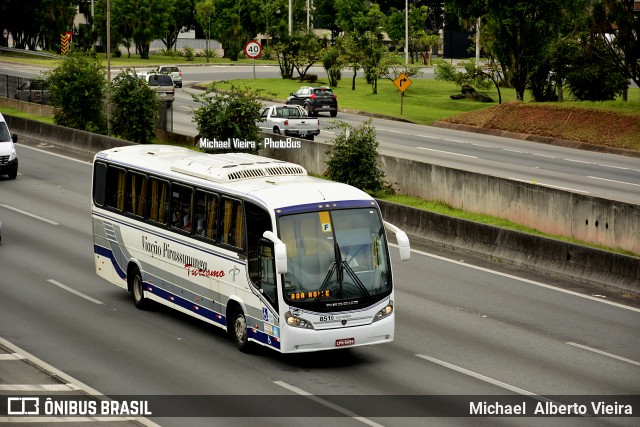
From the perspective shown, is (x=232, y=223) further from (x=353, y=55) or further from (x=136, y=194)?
(x=353, y=55)

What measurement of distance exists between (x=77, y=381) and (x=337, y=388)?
151 inches

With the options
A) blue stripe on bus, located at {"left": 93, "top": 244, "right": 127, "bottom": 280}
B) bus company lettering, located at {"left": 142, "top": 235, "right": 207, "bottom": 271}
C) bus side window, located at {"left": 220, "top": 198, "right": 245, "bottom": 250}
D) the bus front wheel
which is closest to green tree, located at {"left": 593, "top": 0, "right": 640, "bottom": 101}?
blue stripe on bus, located at {"left": 93, "top": 244, "right": 127, "bottom": 280}

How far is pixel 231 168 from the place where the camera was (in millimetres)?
19172

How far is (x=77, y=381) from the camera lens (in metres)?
16.3

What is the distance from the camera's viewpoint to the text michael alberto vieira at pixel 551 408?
580 inches

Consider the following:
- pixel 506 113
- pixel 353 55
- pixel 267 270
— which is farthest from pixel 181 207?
pixel 353 55

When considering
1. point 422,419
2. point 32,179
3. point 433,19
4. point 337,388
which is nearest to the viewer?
point 422,419

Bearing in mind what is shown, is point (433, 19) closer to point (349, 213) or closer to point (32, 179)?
point (32, 179)

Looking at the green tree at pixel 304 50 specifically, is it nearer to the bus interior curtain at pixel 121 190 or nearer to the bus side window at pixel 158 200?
the bus interior curtain at pixel 121 190

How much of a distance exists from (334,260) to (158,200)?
5.20m

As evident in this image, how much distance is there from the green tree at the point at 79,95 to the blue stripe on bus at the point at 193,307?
2480 cm

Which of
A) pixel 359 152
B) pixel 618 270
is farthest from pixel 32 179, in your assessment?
pixel 618 270

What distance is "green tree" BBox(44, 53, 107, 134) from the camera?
46.8 meters

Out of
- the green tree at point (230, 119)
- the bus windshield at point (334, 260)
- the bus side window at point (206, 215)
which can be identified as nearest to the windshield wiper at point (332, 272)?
the bus windshield at point (334, 260)
